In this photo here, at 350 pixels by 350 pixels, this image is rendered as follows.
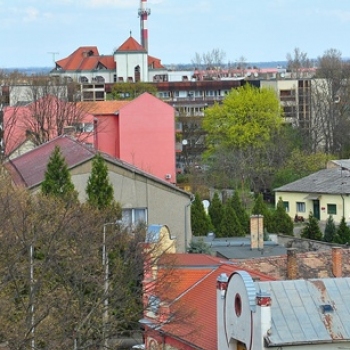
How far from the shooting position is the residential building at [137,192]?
44.0m

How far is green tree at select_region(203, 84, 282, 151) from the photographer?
89.1 m

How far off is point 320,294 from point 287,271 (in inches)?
255

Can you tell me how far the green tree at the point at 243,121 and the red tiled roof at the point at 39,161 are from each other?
37711mm

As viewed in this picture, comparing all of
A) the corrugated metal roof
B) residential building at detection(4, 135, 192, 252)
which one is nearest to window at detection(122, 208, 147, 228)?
residential building at detection(4, 135, 192, 252)

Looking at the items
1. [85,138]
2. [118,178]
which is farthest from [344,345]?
[85,138]

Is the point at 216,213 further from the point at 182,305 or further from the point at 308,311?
the point at 308,311

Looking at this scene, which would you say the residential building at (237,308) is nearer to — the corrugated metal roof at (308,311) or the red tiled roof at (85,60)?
the corrugated metal roof at (308,311)

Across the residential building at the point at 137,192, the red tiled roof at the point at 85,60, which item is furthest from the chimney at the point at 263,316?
the red tiled roof at the point at 85,60

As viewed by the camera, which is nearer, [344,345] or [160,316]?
[344,345]

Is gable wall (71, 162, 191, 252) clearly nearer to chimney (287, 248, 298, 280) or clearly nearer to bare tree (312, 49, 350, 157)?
chimney (287, 248, 298, 280)

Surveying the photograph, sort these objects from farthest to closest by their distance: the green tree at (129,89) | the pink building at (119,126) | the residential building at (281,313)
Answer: the green tree at (129,89) < the pink building at (119,126) < the residential building at (281,313)

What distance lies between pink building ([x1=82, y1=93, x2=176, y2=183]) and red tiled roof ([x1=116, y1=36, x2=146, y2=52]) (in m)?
57.6

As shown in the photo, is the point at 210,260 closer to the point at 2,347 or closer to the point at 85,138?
the point at 2,347

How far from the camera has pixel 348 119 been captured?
103500mm
